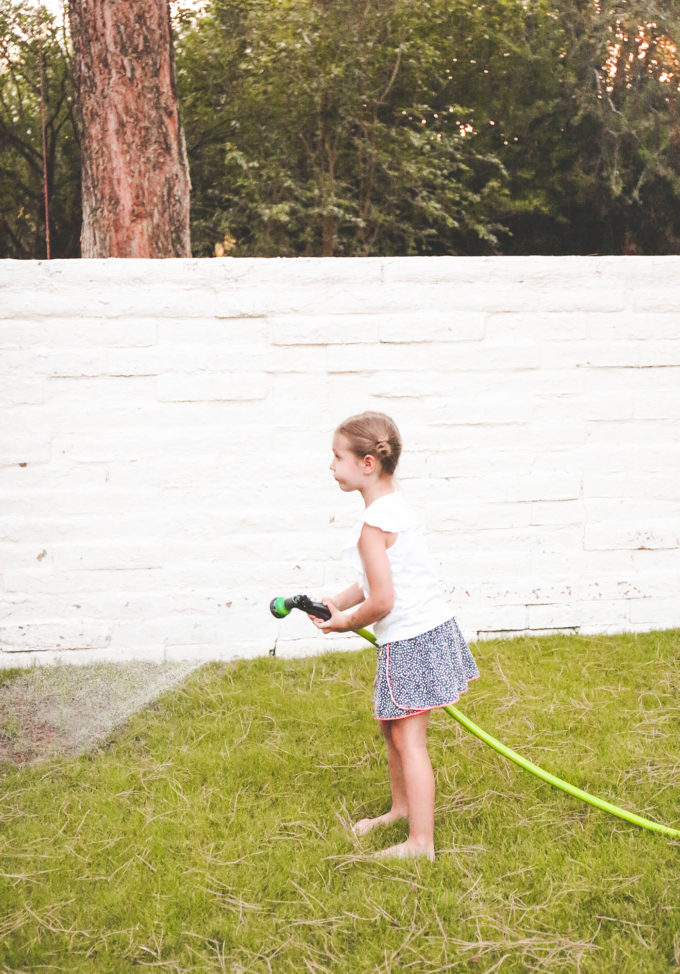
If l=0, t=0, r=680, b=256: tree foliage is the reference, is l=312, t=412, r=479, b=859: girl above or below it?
below

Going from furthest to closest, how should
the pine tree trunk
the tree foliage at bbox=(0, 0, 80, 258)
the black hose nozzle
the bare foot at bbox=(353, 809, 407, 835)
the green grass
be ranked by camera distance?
1. the tree foliage at bbox=(0, 0, 80, 258)
2. the pine tree trunk
3. the bare foot at bbox=(353, 809, 407, 835)
4. the black hose nozzle
5. the green grass

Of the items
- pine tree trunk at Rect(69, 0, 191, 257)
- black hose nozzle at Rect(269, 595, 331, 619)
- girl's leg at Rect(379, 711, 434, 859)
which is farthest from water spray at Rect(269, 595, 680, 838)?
pine tree trunk at Rect(69, 0, 191, 257)

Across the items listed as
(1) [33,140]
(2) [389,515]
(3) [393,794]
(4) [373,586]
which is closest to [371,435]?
(2) [389,515]

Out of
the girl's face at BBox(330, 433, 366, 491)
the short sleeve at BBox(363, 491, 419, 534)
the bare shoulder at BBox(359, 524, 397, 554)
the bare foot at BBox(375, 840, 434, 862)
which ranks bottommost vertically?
the bare foot at BBox(375, 840, 434, 862)

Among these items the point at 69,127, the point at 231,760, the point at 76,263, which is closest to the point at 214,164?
the point at 69,127

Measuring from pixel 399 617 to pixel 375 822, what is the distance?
609mm

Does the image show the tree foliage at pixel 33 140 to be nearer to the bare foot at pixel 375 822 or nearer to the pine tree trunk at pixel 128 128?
the pine tree trunk at pixel 128 128

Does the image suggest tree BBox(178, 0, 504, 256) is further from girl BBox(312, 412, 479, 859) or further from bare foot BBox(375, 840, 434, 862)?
bare foot BBox(375, 840, 434, 862)

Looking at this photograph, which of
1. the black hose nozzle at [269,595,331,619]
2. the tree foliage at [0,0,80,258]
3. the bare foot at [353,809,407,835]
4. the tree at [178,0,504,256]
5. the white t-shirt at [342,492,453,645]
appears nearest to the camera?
the black hose nozzle at [269,595,331,619]

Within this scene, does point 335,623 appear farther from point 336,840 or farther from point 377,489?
point 336,840

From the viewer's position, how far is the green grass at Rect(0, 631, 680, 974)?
217 centimetres

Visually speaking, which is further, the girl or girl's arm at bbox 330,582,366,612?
girl's arm at bbox 330,582,366,612

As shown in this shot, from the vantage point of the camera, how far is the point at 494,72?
26.9 feet

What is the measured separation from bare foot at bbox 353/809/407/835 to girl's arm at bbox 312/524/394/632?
1.95 ft
